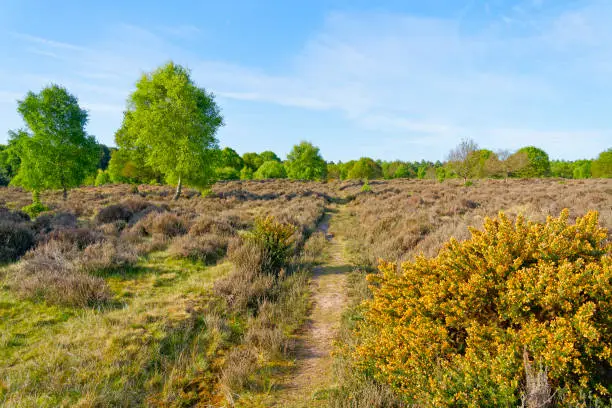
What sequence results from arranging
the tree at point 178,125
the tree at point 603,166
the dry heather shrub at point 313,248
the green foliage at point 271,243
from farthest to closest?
the tree at point 603,166 < the tree at point 178,125 < the dry heather shrub at point 313,248 < the green foliage at point 271,243

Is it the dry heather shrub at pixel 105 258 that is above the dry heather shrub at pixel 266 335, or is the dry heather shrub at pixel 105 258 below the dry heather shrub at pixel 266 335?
above

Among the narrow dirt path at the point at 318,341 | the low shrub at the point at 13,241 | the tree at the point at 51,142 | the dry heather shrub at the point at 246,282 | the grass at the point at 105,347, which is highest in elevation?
the tree at the point at 51,142

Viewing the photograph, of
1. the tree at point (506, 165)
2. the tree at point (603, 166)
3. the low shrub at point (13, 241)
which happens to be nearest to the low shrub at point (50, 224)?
the low shrub at point (13, 241)

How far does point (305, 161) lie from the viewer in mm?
49312

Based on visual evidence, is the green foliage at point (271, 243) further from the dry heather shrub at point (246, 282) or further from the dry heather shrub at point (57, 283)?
the dry heather shrub at point (57, 283)

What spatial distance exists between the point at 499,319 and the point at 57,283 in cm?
680

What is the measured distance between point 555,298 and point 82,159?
2654 centimetres

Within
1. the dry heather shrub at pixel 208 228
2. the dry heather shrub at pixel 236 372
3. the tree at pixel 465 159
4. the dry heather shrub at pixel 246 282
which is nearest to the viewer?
the dry heather shrub at pixel 236 372

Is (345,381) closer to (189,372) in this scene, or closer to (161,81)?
(189,372)

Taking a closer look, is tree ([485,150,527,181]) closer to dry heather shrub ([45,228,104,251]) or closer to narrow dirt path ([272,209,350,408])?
narrow dirt path ([272,209,350,408])

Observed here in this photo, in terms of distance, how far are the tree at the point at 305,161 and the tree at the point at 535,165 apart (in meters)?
39.2

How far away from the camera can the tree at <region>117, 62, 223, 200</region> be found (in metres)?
19.3

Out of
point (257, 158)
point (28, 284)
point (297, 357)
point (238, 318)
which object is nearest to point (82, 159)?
point (28, 284)

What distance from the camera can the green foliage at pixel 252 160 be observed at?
76.1 meters
